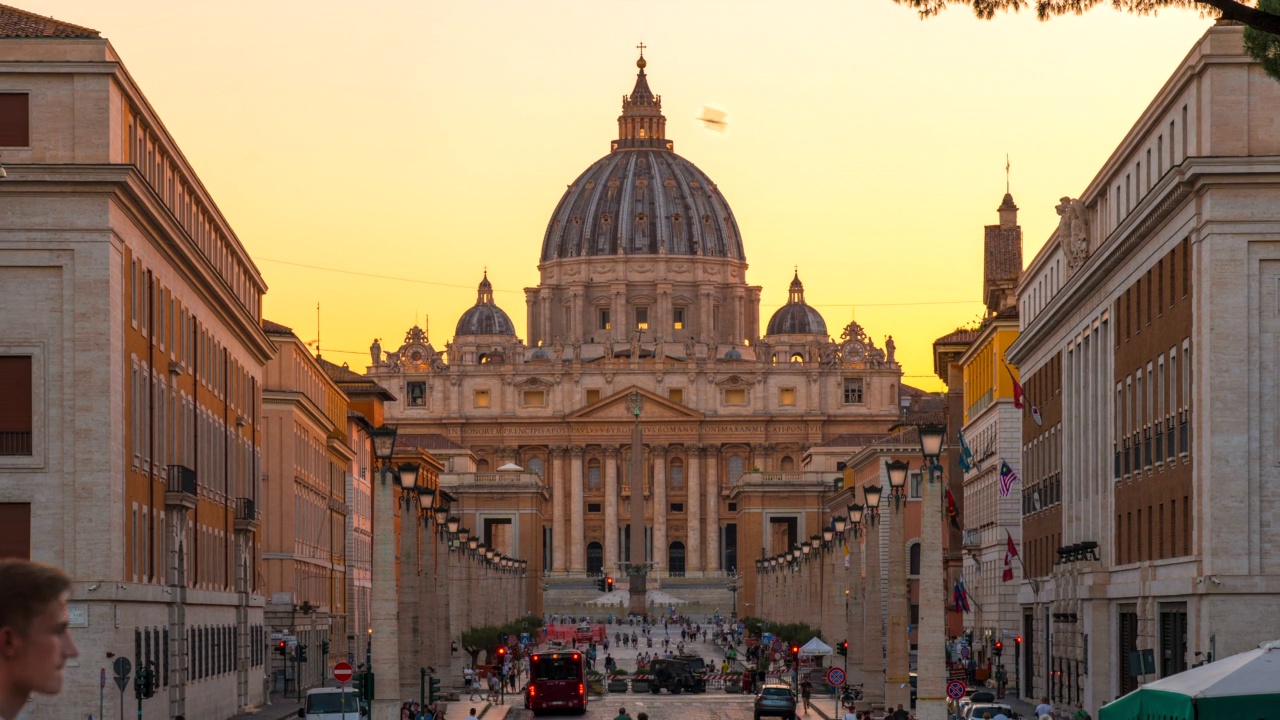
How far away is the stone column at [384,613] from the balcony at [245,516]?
952 inches

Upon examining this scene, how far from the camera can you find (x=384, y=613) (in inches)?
1475

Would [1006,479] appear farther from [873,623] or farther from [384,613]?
[384,613]

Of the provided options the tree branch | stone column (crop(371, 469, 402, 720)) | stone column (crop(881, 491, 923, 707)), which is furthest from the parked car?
the tree branch

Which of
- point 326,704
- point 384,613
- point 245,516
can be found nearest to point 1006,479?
point 245,516

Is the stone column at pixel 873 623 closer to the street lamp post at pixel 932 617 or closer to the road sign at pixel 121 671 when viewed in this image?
the street lamp post at pixel 932 617

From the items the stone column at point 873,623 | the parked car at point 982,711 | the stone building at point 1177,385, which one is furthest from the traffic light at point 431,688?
the stone building at point 1177,385

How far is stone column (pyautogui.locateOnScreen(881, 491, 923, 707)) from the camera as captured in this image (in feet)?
134

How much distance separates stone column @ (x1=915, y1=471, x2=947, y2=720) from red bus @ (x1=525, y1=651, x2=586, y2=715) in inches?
1276

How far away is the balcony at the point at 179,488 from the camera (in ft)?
157

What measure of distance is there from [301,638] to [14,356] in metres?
40.1

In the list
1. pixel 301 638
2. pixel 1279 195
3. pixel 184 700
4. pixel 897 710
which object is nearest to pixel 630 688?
pixel 301 638

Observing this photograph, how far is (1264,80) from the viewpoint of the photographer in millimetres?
38000

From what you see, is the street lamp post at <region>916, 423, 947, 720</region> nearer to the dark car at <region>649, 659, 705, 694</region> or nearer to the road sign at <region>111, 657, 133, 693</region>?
the road sign at <region>111, 657, 133, 693</region>

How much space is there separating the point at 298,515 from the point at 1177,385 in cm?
4429
